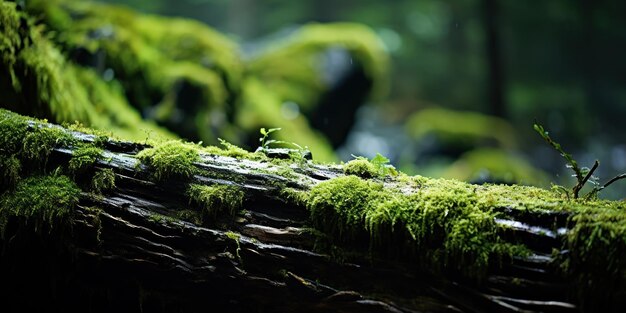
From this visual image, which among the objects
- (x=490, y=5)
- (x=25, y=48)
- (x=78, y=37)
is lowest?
(x=25, y=48)

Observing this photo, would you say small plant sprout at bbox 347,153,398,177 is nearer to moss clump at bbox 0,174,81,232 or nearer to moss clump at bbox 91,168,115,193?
moss clump at bbox 91,168,115,193

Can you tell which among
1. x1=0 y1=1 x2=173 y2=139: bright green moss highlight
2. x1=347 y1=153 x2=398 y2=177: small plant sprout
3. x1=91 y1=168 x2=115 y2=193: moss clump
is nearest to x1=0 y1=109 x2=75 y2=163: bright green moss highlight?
x1=91 y1=168 x2=115 y2=193: moss clump

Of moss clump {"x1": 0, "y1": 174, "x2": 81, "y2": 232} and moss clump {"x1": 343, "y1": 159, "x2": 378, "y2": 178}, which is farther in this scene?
moss clump {"x1": 343, "y1": 159, "x2": 378, "y2": 178}

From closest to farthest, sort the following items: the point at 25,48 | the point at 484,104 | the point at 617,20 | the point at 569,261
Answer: the point at 569,261 → the point at 25,48 → the point at 617,20 → the point at 484,104

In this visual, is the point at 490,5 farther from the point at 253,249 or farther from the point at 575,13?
the point at 253,249

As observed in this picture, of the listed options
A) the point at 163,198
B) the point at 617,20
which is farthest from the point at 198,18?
the point at 163,198

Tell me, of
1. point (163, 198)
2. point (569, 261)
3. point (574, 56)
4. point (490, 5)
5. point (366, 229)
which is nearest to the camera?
point (569, 261)
